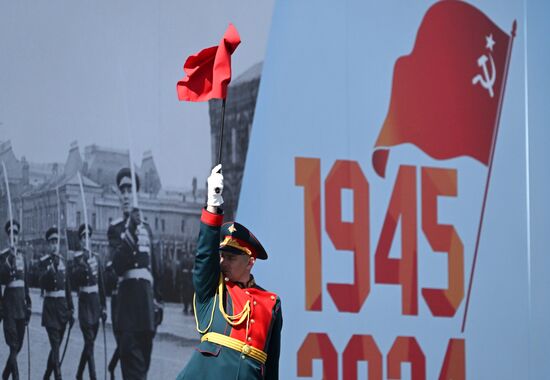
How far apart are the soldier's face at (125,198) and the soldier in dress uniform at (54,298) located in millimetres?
246

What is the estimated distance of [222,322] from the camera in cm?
241

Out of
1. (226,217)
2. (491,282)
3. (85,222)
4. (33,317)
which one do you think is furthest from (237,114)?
(491,282)

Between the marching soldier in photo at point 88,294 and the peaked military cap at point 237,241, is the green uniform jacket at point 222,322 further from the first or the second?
the marching soldier in photo at point 88,294

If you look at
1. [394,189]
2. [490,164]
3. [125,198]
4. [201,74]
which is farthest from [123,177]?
[490,164]

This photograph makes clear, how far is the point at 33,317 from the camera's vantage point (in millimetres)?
3166

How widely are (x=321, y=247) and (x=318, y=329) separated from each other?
0.31m

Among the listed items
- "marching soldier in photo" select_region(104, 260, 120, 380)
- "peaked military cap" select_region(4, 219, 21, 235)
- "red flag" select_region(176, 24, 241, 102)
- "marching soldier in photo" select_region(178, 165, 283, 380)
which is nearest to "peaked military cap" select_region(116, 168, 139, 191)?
"marching soldier in photo" select_region(104, 260, 120, 380)

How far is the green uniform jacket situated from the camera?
236 centimetres

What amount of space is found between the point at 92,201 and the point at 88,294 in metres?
0.31

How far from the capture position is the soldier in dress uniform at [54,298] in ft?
10.4

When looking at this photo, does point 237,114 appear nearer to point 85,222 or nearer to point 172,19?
point 172,19

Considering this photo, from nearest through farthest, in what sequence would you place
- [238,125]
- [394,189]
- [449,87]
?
[238,125] < [394,189] < [449,87]

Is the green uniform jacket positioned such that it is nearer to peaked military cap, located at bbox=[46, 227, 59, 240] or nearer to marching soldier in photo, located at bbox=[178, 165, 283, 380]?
marching soldier in photo, located at bbox=[178, 165, 283, 380]

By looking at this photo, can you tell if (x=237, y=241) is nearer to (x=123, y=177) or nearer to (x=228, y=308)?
(x=228, y=308)
